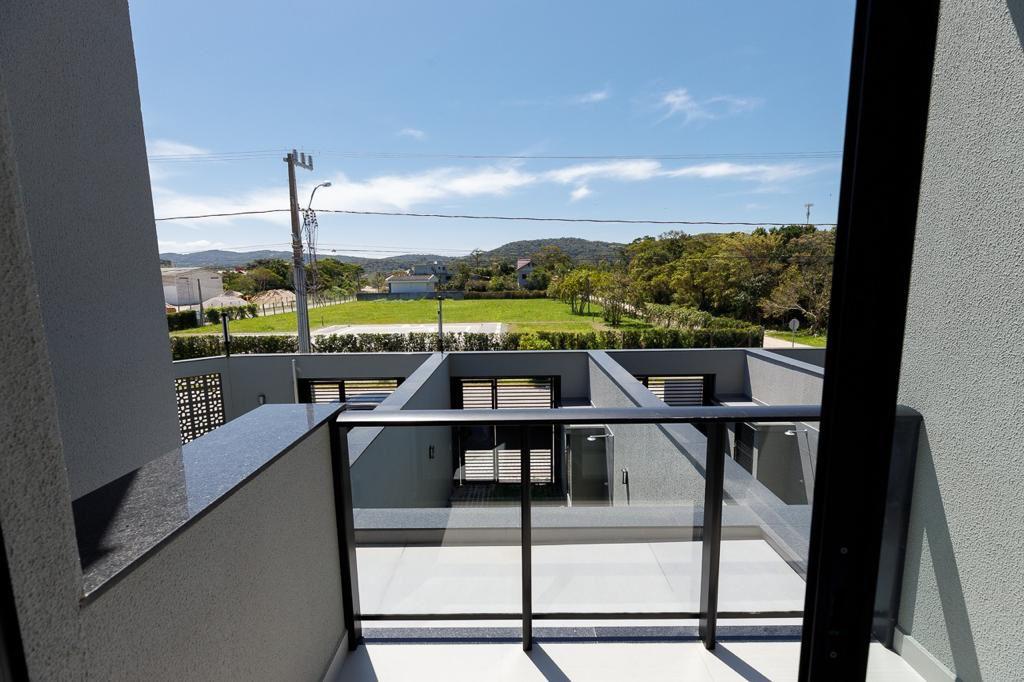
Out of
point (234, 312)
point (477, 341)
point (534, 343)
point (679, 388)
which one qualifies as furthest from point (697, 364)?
point (234, 312)

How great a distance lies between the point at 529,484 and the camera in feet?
5.97

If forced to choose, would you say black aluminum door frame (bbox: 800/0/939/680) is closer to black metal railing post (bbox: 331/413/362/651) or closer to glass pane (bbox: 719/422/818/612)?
glass pane (bbox: 719/422/818/612)

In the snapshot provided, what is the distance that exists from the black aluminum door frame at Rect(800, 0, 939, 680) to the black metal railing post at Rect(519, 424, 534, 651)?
1.07 meters

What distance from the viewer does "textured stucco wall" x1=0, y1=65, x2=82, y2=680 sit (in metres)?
0.54

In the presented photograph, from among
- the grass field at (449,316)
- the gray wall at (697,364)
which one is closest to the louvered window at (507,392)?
the gray wall at (697,364)

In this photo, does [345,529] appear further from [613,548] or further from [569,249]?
[569,249]

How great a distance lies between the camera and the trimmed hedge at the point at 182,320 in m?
22.5

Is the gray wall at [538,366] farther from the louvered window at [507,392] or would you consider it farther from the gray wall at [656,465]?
the gray wall at [656,465]

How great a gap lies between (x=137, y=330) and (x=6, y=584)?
6.00ft

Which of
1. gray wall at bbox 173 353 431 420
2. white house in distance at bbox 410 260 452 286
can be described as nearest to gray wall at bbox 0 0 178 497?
gray wall at bbox 173 353 431 420

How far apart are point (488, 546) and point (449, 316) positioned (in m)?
27.9

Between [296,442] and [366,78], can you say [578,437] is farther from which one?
[366,78]

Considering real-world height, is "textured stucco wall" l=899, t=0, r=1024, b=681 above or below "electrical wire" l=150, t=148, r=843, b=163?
below

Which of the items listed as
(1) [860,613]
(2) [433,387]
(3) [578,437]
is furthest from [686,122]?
(1) [860,613]
